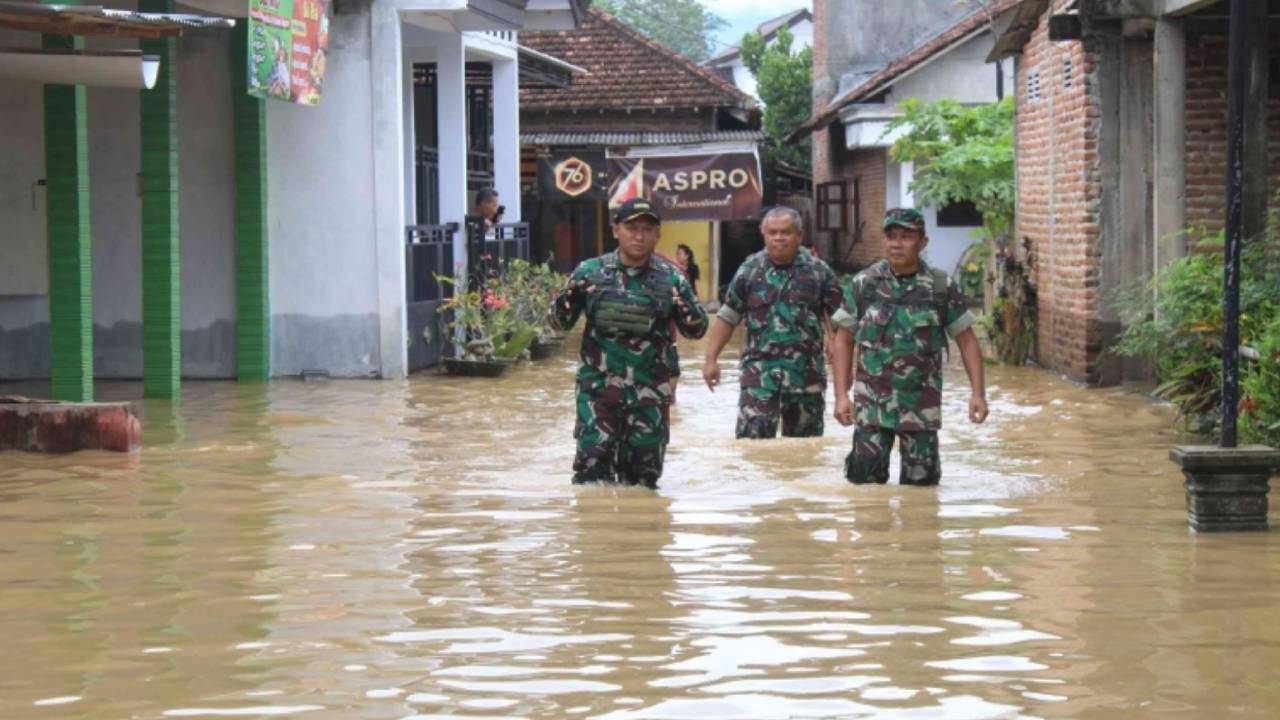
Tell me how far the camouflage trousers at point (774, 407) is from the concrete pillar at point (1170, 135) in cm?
509

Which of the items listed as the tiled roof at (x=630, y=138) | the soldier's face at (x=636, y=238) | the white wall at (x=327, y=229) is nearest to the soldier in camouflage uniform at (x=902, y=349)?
the soldier's face at (x=636, y=238)

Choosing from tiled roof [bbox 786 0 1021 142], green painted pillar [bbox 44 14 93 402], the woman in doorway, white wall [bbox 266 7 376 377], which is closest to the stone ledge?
green painted pillar [bbox 44 14 93 402]

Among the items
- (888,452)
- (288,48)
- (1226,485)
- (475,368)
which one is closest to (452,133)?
(475,368)

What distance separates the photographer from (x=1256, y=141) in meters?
14.8

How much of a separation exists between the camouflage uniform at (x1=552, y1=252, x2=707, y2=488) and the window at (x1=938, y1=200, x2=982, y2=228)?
950 inches

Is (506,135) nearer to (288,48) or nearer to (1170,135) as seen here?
(288,48)

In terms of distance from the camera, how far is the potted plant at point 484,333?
19.9 meters

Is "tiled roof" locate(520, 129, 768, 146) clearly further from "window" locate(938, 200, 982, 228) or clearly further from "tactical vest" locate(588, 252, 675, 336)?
"tactical vest" locate(588, 252, 675, 336)

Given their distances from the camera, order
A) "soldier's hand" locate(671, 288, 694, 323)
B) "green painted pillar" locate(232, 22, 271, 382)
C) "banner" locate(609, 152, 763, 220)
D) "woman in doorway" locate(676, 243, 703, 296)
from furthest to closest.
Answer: "woman in doorway" locate(676, 243, 703, 296)
"banner" locate(609, 152, 763, 220)
"green painted pillar" locate(232, 22, 271, 382)
"soldier's hand" locate(671, 288, 694, 323)

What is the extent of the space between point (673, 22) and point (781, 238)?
304ft

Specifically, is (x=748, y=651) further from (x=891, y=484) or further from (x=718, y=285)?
(x=718, y=285)

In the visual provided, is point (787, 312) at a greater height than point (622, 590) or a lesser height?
greater

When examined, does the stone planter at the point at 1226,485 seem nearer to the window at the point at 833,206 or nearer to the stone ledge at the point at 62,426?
the stone ledge at the point at 62,426

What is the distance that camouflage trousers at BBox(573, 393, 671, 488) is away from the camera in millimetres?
9938
